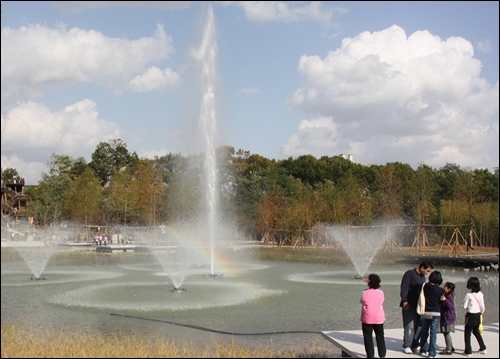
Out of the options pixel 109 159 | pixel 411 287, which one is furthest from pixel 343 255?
pixel 109 159

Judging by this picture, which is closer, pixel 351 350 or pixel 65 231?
pixel 351 350

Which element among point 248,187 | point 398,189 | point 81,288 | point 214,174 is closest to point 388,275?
point 214,174

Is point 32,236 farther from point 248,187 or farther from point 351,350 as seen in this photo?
point 351,350

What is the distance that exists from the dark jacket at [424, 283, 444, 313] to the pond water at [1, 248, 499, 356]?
10.6 feet

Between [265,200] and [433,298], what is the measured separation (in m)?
48.0

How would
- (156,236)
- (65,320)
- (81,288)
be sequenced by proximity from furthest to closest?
(156,236) < (81,288) < (65,320)

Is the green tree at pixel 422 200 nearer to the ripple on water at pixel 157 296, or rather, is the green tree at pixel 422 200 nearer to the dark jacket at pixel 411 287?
the ripple on water at pixel 157 296

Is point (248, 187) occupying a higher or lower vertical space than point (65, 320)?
higher

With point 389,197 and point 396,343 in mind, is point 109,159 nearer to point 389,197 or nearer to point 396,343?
point 389,197

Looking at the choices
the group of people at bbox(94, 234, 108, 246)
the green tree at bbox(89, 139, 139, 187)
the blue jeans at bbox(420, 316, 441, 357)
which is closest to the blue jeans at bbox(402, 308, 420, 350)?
the blue jeans at bbox(420, 316, 441, 357)

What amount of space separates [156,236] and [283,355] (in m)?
40.1

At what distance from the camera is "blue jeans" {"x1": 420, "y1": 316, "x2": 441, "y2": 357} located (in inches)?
355

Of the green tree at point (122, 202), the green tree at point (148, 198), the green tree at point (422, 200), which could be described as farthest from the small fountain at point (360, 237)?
the green tree at point (122, 202)

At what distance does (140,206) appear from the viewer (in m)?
53.0
